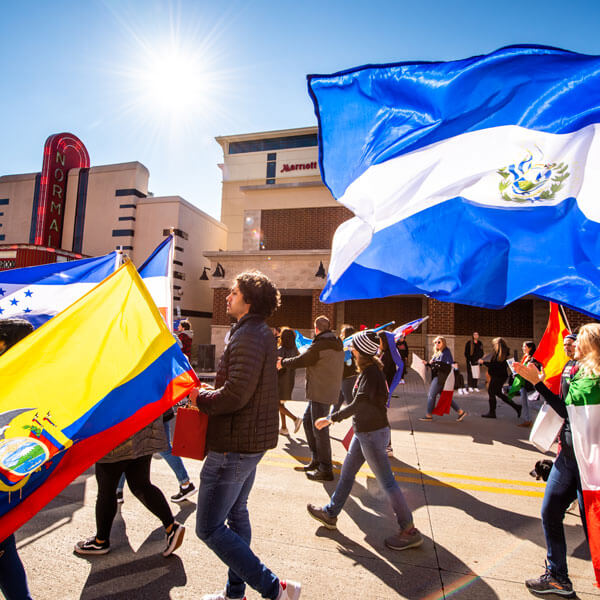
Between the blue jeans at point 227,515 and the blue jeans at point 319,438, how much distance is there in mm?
2494

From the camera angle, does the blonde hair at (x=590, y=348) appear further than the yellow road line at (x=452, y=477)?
No

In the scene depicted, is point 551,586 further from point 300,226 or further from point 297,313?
point 300,226

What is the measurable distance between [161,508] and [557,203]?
3797mm

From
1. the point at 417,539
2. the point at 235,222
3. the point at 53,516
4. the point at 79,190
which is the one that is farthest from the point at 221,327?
the point at 417,539

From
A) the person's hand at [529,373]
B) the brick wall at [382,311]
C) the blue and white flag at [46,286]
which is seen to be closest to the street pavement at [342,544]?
the person's hand at [529,373]

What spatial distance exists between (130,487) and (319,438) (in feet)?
7.72

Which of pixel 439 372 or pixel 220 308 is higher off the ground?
pixel 220 308

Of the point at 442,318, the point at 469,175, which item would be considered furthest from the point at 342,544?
the point at 442,318

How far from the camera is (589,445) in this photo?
2691 millimetres

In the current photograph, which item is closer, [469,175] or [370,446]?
[469,175]

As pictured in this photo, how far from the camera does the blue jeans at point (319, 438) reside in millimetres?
4891

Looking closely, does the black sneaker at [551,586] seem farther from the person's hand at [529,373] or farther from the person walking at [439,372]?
the person walking at [439,372]

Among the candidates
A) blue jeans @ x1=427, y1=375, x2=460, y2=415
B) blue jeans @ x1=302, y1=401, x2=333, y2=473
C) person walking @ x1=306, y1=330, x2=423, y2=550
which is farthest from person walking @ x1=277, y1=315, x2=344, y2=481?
blue jeans @ x1=427, y1=375, x2=460, y2=415

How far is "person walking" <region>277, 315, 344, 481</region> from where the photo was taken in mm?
4926
